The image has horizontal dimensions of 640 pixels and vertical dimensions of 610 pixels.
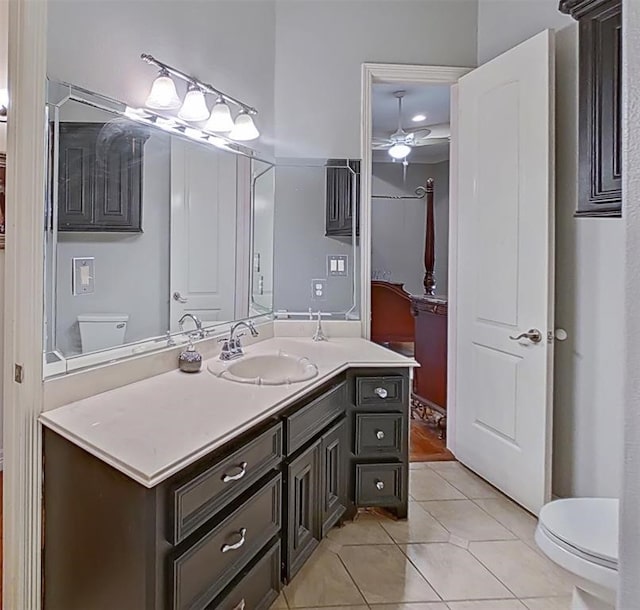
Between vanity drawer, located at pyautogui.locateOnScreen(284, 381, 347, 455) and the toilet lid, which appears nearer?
the toilet lid

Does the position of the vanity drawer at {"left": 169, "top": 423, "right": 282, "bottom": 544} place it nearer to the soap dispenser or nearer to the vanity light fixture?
the soap dispenser

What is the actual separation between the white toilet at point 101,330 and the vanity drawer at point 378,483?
121 cm

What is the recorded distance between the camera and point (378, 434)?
243 centimetres

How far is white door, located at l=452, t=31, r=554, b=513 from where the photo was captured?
8.16 feet

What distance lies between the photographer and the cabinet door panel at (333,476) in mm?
2139

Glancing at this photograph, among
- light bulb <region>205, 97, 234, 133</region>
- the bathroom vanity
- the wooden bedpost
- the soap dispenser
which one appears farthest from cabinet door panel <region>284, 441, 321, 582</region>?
the wooden bedpost

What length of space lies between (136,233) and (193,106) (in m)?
0.67

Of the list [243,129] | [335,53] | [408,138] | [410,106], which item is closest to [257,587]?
[243,129]

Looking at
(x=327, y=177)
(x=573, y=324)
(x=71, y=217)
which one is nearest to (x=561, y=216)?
(x=573, y=324)

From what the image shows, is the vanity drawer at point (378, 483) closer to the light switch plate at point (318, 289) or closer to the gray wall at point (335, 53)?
the light switch plate at point (318, 289)

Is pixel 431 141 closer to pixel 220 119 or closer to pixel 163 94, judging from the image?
pixel 220 119

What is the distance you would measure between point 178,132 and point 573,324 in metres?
1.99

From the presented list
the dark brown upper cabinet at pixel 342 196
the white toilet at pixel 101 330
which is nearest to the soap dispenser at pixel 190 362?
the white toilet at pixel 101 330

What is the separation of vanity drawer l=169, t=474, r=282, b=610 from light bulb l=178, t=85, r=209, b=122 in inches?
60.2
